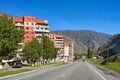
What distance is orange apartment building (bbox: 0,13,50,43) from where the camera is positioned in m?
154

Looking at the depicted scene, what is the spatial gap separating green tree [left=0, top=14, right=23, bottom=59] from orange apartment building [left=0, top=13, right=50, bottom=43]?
87.9 metres

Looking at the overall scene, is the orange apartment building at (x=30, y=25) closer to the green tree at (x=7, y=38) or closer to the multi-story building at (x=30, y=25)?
the multi-story building at (x=30, y=25)

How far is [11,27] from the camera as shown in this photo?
5897 cm

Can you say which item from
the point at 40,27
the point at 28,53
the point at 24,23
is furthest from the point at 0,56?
the point at 40,27

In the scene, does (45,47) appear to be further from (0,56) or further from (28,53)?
(0,56)

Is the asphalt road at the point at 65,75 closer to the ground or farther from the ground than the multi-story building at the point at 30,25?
closer to the ground

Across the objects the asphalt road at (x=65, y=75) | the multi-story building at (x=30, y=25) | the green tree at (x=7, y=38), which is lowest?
the asphalt road at (x=65, y=75)

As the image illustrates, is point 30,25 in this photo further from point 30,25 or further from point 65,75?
point 65,75

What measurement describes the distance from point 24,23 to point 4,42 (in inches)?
3877

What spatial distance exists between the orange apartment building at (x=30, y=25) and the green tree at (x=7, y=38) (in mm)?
87871

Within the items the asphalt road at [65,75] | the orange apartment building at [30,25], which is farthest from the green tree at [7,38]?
the orange apartment building at [30,25]

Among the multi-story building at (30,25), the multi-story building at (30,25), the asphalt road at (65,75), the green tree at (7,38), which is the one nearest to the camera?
the asphalt road at (65,75)

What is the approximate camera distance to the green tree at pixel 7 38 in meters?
57.6

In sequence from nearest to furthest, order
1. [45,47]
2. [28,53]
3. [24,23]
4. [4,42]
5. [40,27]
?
[4,42], [28,53], [45,47], [24,23], [40,27]
